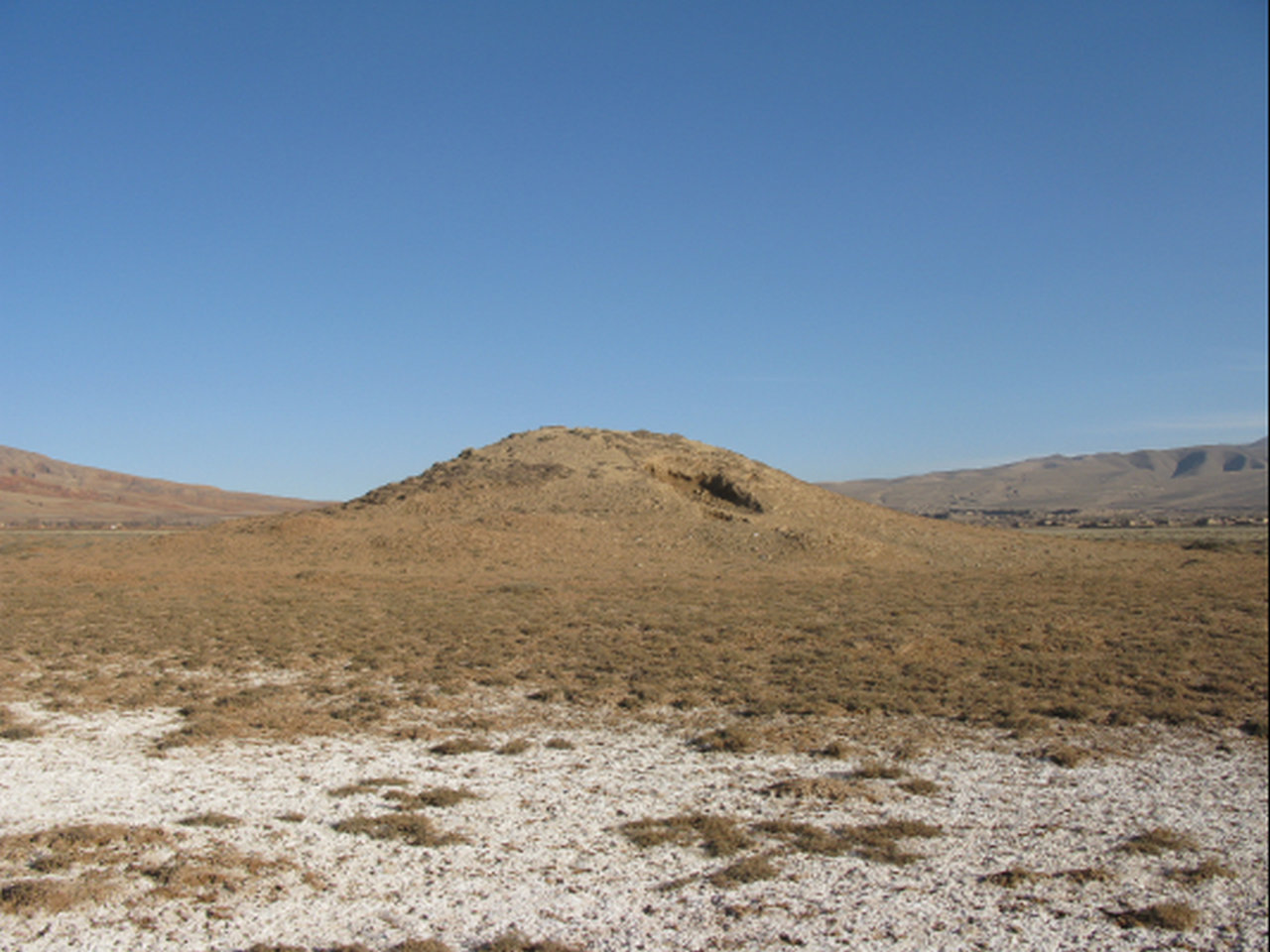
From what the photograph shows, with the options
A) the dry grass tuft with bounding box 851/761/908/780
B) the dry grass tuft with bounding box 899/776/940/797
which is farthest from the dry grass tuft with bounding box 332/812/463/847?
the dry grass tuft with bounding box 899/776/940/797

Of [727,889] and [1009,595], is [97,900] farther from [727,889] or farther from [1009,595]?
[1009,595]

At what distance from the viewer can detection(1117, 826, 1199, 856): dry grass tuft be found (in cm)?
765

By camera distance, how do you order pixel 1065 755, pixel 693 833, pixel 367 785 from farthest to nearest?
1. pixel 1065 755
2. pixel 367 785
3. pixel 693 833

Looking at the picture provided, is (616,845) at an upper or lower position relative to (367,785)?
lower

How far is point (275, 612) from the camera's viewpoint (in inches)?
789

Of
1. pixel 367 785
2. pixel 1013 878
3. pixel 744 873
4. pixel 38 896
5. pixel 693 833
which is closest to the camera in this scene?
pixel 38 896

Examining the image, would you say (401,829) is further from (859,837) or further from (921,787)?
(921,787)

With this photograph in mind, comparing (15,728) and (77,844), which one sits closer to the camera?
(77,844)

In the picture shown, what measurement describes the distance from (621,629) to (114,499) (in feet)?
306

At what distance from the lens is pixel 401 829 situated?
7.36 m

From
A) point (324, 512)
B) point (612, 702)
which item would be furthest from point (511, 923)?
point (324, 512)

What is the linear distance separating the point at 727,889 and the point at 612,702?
620cm

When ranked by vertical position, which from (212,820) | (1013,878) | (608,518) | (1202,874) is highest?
(608,518)

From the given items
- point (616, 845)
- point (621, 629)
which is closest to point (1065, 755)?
point (616, 845)
